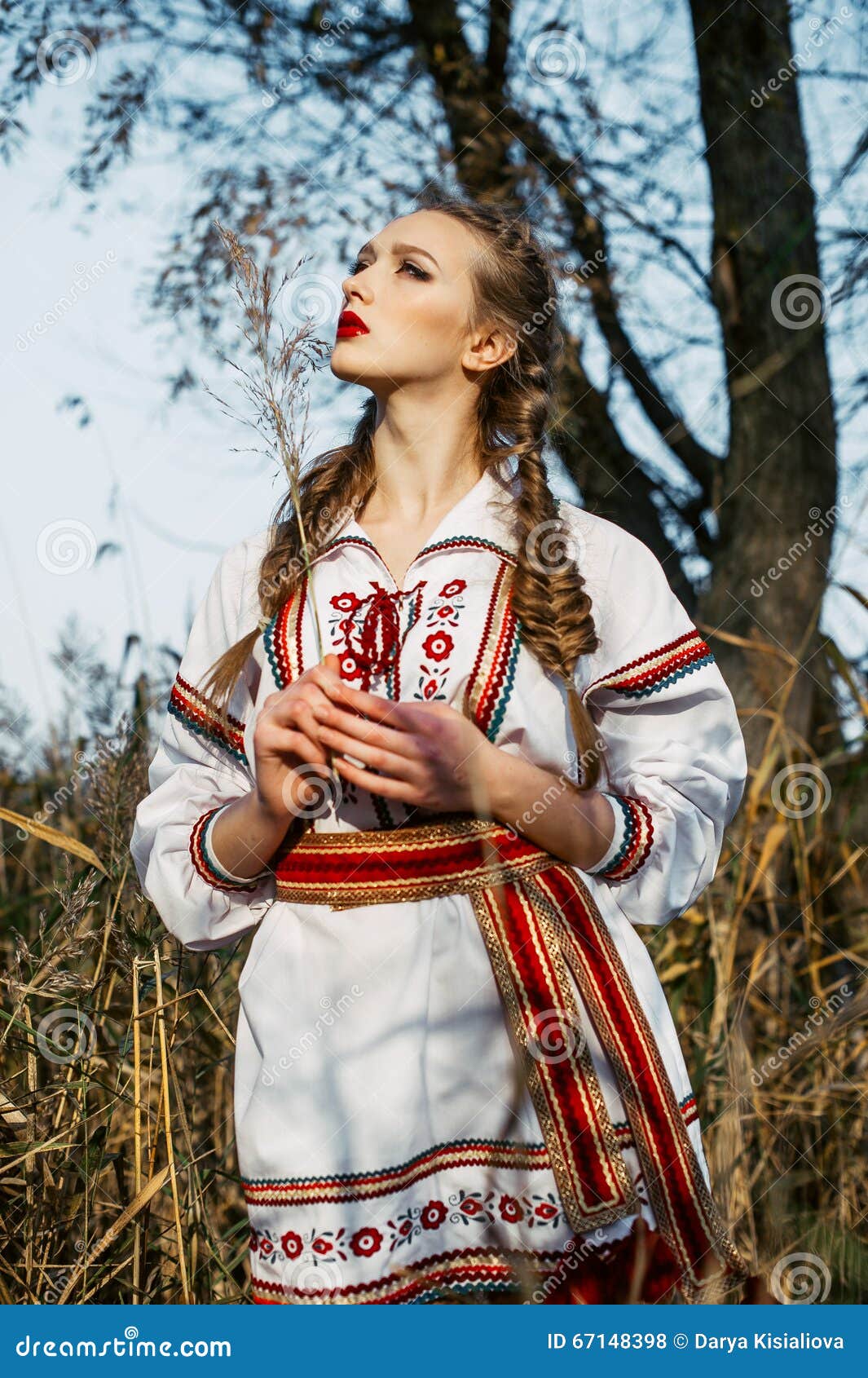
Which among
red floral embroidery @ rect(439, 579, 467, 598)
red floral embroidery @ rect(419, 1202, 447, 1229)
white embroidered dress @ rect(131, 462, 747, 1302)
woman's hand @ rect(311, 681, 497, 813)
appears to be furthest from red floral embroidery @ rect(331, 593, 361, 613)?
red floral embroidery @ rect(419, 1202, 447, 1229)

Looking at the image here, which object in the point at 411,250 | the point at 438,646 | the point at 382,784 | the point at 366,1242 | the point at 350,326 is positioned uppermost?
the point at 411,250

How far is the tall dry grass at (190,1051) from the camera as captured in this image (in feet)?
5.94

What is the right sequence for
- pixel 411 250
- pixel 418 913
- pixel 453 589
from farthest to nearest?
pixel 411 250
pixel 453 589
pixel 418 913

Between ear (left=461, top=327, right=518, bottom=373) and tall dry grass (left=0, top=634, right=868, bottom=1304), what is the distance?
78 centimetres

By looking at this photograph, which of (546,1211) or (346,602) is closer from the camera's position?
(546,1211)

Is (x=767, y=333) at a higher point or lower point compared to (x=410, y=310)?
higher

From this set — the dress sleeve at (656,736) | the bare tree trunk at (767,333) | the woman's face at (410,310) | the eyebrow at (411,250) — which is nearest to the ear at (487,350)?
the woman's face at (410,310)

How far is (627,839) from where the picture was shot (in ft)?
5.51

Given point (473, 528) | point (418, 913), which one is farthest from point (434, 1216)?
point (473, 528)

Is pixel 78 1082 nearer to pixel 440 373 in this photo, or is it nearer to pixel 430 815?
pixel 430 815

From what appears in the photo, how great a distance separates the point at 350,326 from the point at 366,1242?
1132 millimetres

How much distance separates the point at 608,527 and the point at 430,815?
50 centimetres

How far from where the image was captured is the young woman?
1.51 m

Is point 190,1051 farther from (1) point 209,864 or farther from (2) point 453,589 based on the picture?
(2) point 453,589
